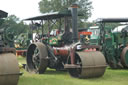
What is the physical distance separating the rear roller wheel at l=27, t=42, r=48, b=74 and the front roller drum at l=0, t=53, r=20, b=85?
3.35m

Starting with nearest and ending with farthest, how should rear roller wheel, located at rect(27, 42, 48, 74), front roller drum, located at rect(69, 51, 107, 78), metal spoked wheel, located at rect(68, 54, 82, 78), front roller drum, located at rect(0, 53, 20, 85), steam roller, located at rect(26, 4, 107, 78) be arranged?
front roller drum, located at rect(0, 53, 20, 85) → front roller drum, located at rect(69, 51, 107, 78) → steam roller, located at rect(26, 4, 107, 78) → metal spoked wheel, located at rect(68, 54, 82, 78) → rear roller wheel, located at rect(27, 42, 48, 74)

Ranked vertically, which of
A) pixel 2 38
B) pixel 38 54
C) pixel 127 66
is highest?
pixel 2 38

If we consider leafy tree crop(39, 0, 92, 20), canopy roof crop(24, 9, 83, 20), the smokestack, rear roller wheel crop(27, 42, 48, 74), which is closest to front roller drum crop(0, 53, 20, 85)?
the smokestack

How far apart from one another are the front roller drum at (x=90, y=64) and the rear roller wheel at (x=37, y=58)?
150 cm

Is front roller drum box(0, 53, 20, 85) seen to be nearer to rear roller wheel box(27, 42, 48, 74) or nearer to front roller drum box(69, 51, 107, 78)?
front roller drum box(69, 51, 107, 78)

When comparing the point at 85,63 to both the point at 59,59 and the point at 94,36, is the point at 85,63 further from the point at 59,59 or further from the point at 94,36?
the point at 94,36

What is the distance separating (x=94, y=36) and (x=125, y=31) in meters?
4.01

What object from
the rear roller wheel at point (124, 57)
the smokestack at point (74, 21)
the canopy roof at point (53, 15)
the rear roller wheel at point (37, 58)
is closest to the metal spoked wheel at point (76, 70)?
the smokestack at point (74, 21)

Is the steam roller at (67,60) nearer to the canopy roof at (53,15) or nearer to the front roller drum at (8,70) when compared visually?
the canopy roof at (53,15)

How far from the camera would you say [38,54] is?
31.3 feet

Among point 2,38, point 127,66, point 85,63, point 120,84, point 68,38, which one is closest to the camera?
point 2,38

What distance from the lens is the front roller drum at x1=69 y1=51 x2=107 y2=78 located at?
7835mm

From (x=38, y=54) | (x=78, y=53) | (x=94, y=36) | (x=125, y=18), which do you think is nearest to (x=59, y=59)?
(x=38, y=54)

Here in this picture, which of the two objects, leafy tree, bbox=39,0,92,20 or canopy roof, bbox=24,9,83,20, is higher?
leafy tree, bbox=39,0,92,20
